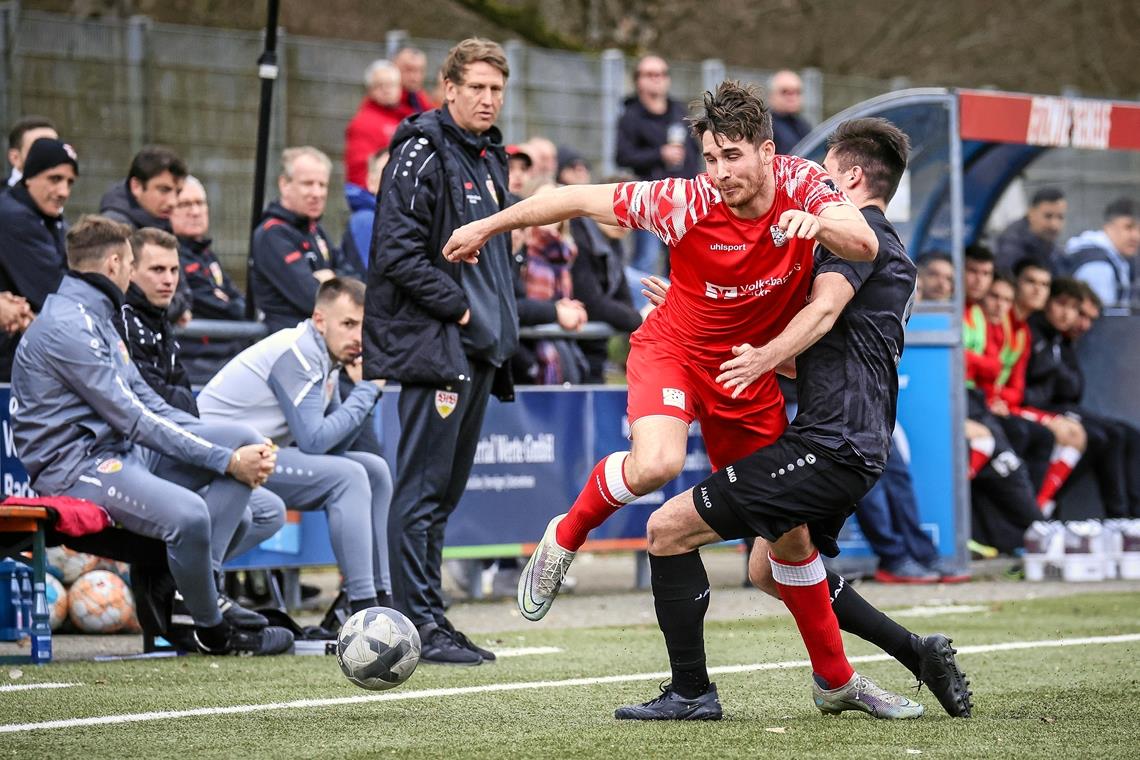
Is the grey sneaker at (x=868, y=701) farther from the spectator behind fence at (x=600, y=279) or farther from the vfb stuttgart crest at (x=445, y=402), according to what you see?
the spectator behind fence at (x=600, y=279)

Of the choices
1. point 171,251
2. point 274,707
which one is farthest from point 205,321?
point 274,707

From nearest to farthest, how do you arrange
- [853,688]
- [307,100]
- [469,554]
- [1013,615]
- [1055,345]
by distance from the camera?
[853,688] < [1013,615] < [469,554] < [1055,345] < [307,100]

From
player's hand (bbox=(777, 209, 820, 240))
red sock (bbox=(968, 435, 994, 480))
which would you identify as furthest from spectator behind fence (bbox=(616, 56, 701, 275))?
player's hand (bbox=(777, 209, 820, 240))

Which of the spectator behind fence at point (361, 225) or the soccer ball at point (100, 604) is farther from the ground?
the spectator behind fence at point (361, 225)

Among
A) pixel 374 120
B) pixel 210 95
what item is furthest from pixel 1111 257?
pixel 210 95

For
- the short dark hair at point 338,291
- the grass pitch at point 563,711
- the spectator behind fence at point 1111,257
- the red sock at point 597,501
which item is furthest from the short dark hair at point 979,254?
the red sock at point 597,501

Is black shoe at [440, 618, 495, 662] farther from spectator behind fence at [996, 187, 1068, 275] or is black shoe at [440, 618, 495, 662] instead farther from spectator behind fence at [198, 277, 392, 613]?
spectator behind fence at [996, 187, 1068, 275]

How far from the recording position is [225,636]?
797cm

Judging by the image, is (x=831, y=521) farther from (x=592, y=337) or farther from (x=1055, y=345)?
(x=1055, y=345)

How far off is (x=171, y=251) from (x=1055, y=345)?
7.47 m

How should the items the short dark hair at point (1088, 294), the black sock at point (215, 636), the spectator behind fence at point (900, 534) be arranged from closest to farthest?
the black sock at point (215, 636) < the spectator behind fence at point (900, 534) < the short dark hair at point (1088, 294)

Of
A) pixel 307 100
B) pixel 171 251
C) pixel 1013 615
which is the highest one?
pixel 307 100

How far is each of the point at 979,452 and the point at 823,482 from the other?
261 inches

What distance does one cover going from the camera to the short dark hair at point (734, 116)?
5797 mm
